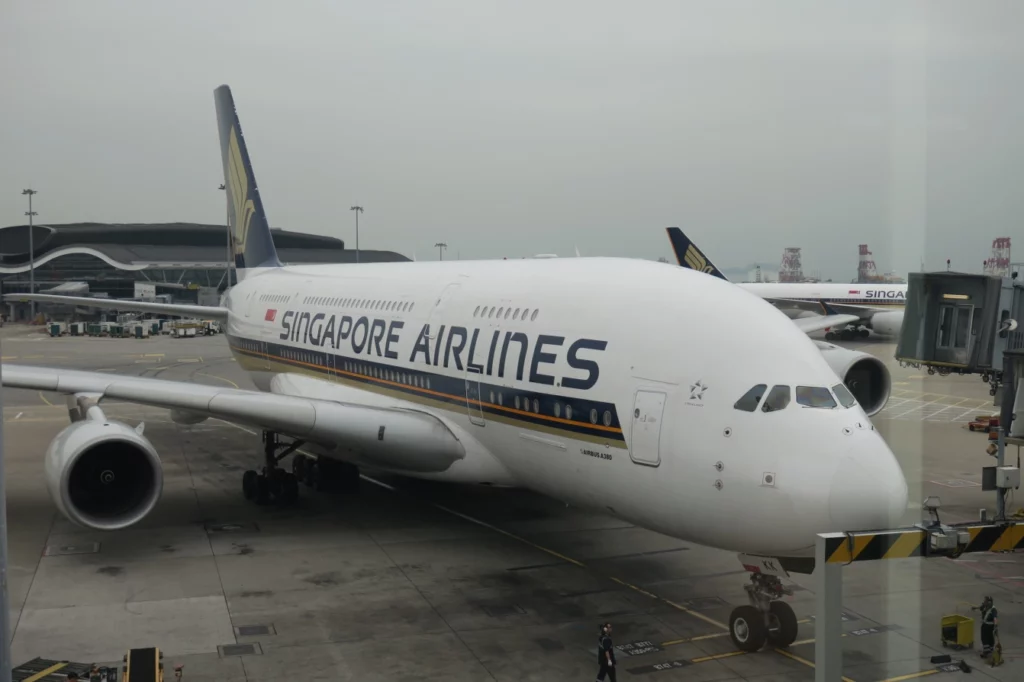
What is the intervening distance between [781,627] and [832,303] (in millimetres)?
36306

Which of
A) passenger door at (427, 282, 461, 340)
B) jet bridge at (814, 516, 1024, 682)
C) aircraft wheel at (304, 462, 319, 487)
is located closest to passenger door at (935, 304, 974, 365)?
passenger door at (427, 282, 461, 340)

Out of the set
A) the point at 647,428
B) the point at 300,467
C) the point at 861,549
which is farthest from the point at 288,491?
the point at 861,549

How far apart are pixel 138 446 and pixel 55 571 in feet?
7.18

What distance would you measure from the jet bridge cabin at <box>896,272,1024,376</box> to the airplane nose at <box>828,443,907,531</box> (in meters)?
6.35

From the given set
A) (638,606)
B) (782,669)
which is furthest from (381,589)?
(782,669)

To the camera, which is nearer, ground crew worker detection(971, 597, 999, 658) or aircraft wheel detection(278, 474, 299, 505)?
ground crew worker detection(971, 597, 999, 658)

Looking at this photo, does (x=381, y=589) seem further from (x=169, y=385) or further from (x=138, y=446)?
(x=169, y=385)

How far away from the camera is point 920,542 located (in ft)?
23.5

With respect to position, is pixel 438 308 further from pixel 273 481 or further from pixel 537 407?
pixel 273 481

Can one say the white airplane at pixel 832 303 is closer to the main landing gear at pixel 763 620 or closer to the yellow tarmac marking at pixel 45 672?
the main landing gear at pixel 763 620

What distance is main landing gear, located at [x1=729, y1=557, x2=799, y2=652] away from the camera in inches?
440

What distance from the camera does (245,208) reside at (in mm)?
28875

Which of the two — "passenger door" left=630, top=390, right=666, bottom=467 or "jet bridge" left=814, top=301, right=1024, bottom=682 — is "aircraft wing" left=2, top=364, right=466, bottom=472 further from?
"jet bridge" left=814, top=301, right=1024, bottom=682

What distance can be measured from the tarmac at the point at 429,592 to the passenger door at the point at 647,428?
2.31 metres
